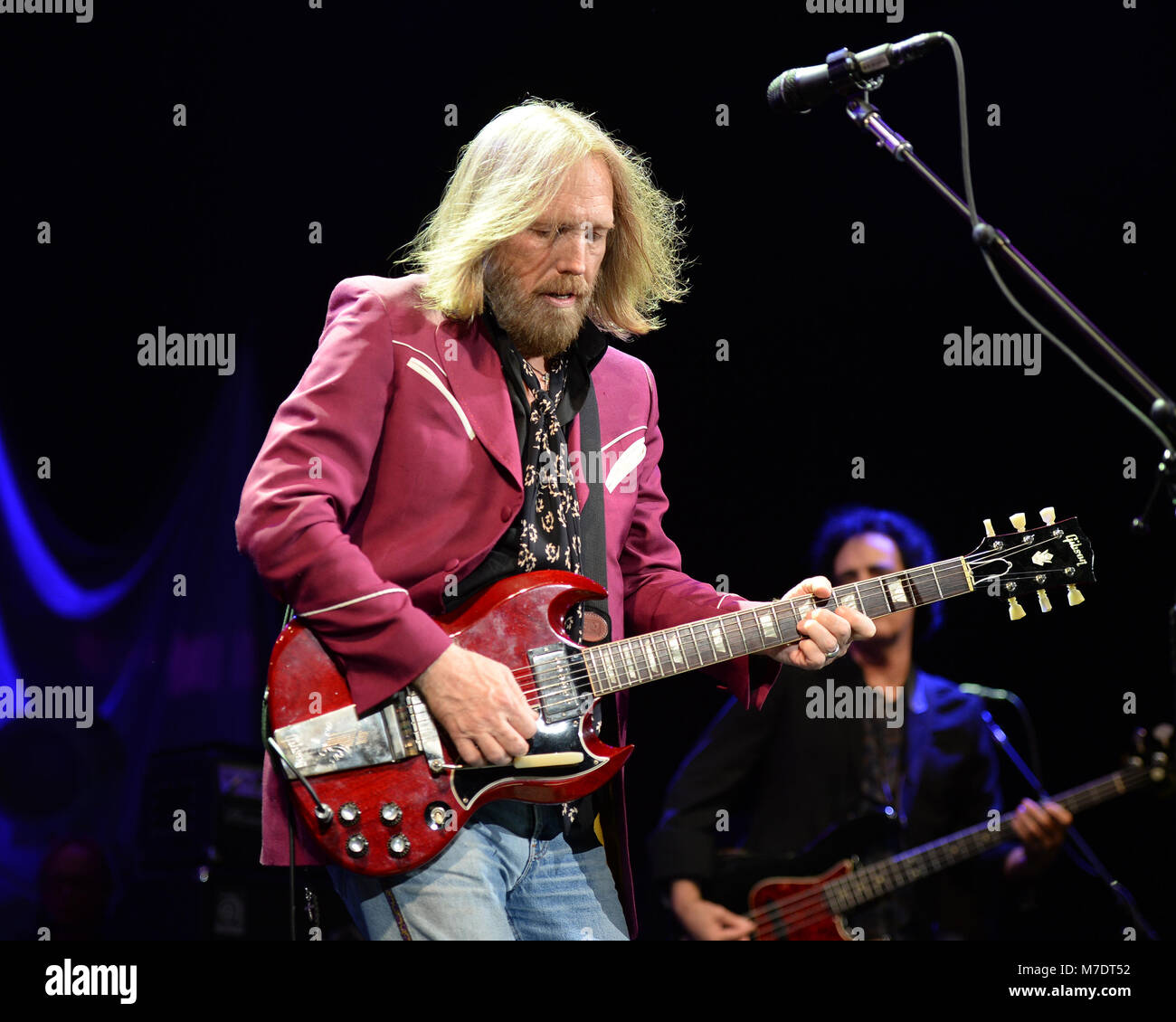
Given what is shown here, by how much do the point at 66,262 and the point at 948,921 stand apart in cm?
369

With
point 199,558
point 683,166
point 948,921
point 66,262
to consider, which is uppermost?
point 683,166

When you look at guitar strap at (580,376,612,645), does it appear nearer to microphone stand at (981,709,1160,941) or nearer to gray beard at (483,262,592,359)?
gray beard at (483,262,592,359)

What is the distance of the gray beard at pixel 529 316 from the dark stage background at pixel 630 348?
1.45 metres

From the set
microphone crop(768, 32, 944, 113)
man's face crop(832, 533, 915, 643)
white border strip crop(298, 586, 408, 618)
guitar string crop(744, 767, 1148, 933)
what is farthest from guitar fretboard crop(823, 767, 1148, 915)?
microphone crop(768, 32, 944, 113)

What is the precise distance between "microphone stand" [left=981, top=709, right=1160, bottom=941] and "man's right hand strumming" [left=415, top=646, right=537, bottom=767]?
8.16 feet

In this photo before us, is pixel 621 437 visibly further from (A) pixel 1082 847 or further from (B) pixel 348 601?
(A) pixel 1082 847

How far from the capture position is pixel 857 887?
3.99m

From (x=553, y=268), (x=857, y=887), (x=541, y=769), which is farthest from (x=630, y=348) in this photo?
(x=541, y=769)

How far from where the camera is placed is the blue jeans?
2381 mm

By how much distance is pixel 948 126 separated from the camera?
4258mm

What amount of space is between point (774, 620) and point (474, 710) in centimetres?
77

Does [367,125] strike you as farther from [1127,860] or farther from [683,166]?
[1127,860]

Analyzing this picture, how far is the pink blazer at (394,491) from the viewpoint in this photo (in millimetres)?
2328

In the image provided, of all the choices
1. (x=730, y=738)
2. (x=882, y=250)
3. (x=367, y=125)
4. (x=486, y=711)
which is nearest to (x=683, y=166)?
(x=882, y=250)
